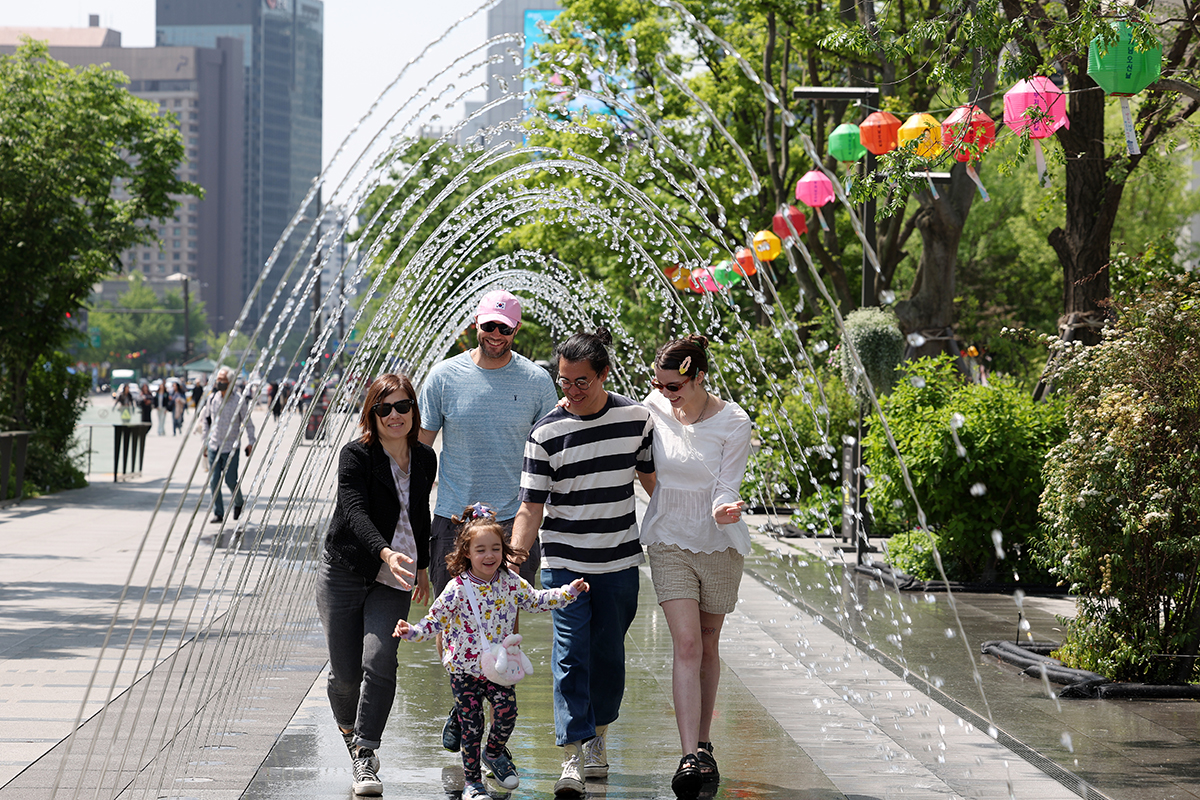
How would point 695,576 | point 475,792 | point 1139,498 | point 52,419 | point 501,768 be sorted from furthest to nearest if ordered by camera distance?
point 52,419 < point 1139,498 < point 695,576 < point 501,768 < point 475,792

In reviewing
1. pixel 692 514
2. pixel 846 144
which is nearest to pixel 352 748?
pixel 692 514

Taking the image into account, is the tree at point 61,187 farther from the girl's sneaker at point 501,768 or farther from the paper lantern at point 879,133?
the girl's sneaker at point 501,768

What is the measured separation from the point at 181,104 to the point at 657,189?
17505cm

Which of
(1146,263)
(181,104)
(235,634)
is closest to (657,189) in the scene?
(1146,263)

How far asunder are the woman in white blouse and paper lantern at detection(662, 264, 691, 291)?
15.6 metres

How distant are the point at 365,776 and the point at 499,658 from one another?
0.73m

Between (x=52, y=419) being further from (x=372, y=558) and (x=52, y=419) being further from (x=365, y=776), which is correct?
(x=365, y=776)

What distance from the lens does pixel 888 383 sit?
52.2ft

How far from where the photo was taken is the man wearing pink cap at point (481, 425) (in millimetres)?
5895

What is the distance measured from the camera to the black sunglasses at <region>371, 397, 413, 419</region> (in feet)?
17.5

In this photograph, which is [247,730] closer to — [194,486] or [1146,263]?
[1146,263]

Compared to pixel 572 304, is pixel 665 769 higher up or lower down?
lower down

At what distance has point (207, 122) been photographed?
185m

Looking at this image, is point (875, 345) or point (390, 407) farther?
point (875, 345)
